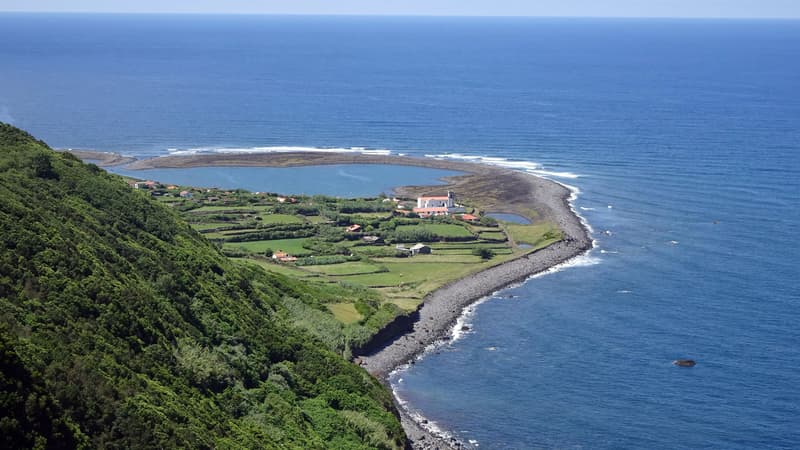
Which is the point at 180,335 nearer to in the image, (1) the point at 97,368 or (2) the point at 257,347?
(2) the point at 257,347

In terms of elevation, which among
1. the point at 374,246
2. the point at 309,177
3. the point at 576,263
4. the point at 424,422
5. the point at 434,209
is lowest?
the point at 424,422

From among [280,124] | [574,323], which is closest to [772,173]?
[574,323]

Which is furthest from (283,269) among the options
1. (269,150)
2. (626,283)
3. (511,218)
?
(269,150)

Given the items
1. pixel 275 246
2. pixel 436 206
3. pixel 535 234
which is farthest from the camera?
pixel 436 206

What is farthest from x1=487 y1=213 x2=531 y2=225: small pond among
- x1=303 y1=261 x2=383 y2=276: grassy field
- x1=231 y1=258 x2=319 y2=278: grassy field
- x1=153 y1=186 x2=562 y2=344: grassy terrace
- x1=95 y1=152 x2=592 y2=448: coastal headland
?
x1=231 y1=258 x2=319 y2=278: grassy field

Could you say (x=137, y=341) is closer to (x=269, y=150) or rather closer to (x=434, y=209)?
(x=434, y=209)
